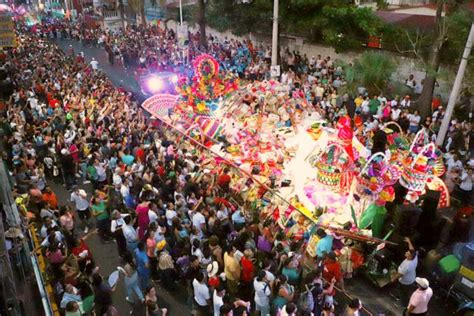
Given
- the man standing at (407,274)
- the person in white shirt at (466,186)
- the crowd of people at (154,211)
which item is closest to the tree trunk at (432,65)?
the crowd of people at (154,211)

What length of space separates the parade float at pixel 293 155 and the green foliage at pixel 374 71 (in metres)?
4.78

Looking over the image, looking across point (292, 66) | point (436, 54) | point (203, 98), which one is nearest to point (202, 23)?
point (292, 66)

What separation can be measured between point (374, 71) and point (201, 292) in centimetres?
1376

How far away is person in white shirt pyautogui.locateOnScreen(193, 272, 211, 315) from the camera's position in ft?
22.6

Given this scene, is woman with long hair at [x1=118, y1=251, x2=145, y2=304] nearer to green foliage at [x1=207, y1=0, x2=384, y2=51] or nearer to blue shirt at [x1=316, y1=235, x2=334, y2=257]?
blue shirt at [x1=316, y1=235, x2=334, y2=257]

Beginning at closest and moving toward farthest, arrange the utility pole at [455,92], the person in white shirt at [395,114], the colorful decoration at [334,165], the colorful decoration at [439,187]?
the colorful decoration at [439,187], the colorful decoration at [334,165], the utility pole at [455,92], the person in white shirt at [395,114]

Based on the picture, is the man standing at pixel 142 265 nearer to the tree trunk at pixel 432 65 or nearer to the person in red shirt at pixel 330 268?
the person in red shirt at pixel 330 268

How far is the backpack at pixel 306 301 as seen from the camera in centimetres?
674

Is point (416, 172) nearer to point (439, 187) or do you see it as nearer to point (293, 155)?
point (439, 187)

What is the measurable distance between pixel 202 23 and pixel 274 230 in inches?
812

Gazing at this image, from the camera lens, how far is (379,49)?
19875mm

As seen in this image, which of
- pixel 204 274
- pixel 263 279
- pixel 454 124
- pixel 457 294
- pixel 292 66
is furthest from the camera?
pixel 292 66

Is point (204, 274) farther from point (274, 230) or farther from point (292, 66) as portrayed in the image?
point (292, 66)

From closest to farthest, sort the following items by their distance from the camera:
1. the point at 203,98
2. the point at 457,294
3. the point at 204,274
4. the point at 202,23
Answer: the point at 204,274 → the point at 457,294 → the point at 203,98 → the point at 202,23
